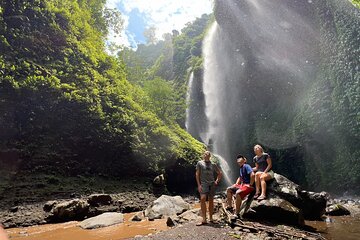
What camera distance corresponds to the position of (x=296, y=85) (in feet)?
84.8

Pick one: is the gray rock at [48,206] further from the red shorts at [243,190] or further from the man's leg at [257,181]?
the man's leg at [257,181]

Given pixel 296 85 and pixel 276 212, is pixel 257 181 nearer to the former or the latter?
pixel 276 212

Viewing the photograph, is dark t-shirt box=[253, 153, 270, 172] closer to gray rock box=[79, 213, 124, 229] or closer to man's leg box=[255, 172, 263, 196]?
man's leg box=[255, 172, 263, 196]

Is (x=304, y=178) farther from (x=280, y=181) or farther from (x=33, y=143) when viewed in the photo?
(x=33, y=143)

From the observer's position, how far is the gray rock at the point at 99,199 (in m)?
12.3

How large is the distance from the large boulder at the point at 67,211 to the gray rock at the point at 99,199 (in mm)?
1006

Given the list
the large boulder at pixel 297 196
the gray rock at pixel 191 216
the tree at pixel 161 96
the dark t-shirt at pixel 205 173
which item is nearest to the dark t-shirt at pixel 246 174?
the large boulder at pixel 297 196

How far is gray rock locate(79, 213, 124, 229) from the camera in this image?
9.33m

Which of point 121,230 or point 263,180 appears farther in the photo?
point 121,230

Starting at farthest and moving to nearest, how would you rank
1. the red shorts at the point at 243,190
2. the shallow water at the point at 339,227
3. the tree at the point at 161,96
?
the tree at the point at 161,96, the red shorts at the point at 243,190, the shallow water at the point at 339,227

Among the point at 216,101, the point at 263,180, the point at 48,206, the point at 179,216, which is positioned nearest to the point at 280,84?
the point at 216,101

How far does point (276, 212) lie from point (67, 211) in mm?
7698

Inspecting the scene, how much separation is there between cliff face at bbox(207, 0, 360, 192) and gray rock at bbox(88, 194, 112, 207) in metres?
16.4

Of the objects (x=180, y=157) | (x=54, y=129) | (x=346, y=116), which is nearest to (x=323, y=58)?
(x=346, y=116)
